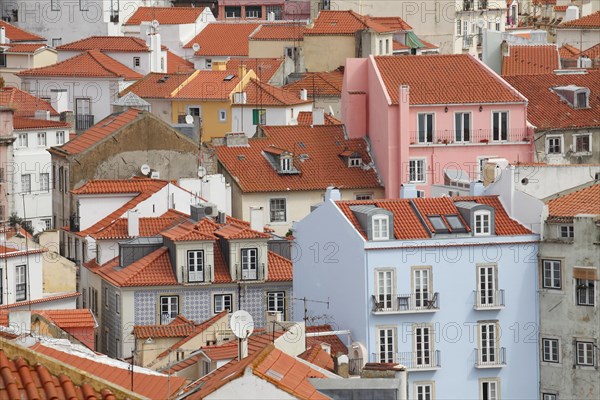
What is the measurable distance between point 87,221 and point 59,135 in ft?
55.5

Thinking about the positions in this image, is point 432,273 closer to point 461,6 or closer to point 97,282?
→ point 97,282

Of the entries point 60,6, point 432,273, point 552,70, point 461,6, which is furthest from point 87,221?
point 60,6

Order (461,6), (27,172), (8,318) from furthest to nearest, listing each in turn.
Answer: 1. (461,6)
2. (27,172)
3. (8,318)

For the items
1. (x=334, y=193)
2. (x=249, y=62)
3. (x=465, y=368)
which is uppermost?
(x=249, y=62)

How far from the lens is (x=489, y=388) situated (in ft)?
150

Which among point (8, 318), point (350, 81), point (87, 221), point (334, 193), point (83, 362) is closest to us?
point (83, 362)

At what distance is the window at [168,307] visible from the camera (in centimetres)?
5056

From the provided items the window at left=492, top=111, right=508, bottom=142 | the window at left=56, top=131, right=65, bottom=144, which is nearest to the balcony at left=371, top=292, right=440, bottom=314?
the window at left=492, top=111, right=508, bottom=142

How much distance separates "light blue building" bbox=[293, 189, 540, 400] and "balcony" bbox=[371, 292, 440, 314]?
2 cm

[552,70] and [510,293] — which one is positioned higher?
[552,70]

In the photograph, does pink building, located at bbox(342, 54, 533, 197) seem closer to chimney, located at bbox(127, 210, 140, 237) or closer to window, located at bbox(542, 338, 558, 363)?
chimney, located at bbox(127, 210, 140, 237)

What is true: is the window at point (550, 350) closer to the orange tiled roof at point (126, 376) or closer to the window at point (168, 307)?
the window at point (168, 307)

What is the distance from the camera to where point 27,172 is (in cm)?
7138

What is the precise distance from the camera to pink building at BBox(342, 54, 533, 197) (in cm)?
6303
